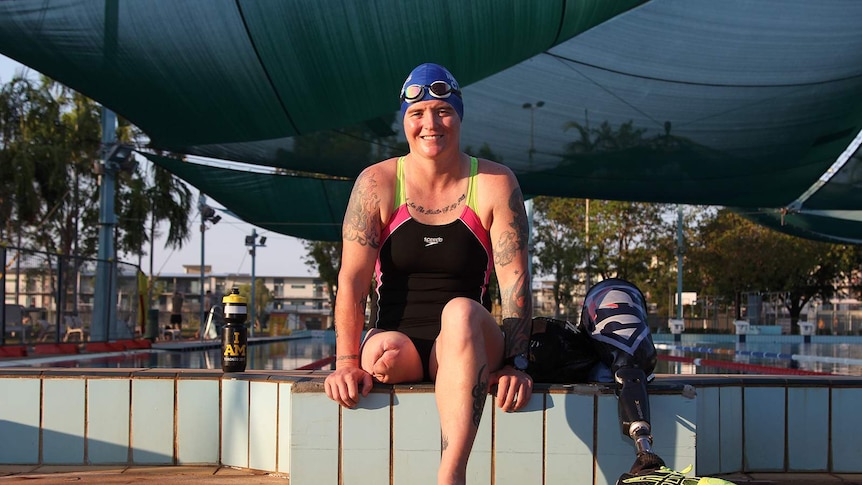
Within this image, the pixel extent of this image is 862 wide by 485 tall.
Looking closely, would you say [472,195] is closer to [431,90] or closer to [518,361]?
[431,90]

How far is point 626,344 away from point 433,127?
1048 mm

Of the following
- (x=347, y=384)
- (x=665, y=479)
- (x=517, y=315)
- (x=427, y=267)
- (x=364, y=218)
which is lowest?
(x=665, y=479)

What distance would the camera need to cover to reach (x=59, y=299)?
523 inches

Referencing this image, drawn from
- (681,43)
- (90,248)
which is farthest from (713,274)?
(681,43)

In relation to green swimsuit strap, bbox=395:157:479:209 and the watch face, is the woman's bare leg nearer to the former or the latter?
the watch face

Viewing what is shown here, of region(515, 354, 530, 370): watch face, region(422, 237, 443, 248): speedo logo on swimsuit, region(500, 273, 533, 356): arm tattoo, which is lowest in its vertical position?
region(515, 354, 530, 370): watch face

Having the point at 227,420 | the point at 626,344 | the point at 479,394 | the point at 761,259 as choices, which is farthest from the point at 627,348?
the point at 761,259

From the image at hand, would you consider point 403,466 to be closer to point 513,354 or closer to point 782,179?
point 513,354

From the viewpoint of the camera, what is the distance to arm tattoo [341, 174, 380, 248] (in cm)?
287

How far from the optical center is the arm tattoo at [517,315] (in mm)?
2771

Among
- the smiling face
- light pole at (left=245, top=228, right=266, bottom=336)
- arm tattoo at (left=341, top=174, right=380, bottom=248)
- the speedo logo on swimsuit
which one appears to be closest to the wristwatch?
the speedo logo on swimsuit

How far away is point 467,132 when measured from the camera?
12.2 meters

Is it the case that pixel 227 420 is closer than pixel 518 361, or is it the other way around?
pixel 518 361

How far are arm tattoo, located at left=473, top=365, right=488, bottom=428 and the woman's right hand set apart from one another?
424 millimetres
